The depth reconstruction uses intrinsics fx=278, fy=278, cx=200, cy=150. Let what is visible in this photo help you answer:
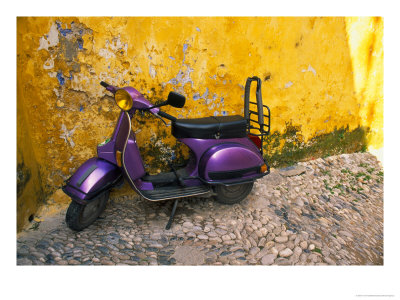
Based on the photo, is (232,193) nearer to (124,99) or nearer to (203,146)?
(203,146)

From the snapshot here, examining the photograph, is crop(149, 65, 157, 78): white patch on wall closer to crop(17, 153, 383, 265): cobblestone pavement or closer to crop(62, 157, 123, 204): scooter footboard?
crop(62, 157, 123, 204): scooter footboard

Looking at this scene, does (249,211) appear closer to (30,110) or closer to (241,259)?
(241,259)

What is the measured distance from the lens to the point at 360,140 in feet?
15.3

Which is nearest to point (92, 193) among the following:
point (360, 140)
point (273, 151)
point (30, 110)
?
point (30, 110)

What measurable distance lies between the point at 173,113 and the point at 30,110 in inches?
57.9

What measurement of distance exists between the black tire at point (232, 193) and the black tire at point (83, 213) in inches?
47.9

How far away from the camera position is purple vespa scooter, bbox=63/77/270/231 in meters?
2.51

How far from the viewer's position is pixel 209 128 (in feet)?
8.96

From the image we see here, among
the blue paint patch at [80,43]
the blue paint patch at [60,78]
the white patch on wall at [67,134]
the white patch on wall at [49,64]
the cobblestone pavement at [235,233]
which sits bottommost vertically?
the cobblestone pavement at [235,233]

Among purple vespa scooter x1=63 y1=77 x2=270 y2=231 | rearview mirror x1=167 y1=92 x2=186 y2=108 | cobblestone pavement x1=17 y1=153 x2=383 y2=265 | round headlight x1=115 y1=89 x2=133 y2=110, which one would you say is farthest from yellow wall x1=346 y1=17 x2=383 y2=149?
round headlight x1=115 y1=89 x2=133 y2=110

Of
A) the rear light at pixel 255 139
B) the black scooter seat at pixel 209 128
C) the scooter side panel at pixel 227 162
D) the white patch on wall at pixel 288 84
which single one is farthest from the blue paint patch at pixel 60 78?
the white patch on wall at pixel 288 84

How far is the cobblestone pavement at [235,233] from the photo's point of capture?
2.48 meters

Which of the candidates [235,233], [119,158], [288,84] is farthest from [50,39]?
[288,84]

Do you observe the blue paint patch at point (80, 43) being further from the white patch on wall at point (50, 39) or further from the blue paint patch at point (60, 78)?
the blue paint patch at point (60, 78)
